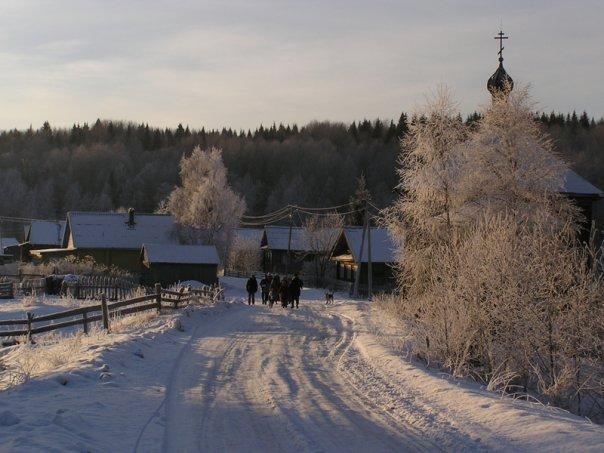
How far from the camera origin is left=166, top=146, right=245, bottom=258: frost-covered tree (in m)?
63.0

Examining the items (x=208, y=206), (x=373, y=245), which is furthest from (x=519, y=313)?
(x=208, y=206)

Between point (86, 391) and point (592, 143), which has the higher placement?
point (592, 143)

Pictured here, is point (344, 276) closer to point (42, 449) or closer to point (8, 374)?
point (8, 374)

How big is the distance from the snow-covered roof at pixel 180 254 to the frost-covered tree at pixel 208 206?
771 cm

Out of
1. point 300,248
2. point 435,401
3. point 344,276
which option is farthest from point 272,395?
point 300,248

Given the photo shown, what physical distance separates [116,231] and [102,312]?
144 feet

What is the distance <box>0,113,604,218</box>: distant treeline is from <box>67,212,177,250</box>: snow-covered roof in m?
54.9

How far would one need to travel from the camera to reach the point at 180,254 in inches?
2144

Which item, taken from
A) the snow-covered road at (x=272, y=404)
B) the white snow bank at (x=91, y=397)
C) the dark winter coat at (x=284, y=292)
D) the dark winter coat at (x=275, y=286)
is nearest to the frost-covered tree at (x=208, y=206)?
the dark winter coat at (x=275, y=286)

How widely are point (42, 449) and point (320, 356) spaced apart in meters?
9.66

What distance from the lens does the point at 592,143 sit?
315 feet

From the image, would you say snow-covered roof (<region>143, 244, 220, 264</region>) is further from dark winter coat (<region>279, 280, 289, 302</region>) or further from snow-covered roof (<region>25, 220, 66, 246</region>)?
snow-covered roof (<region>25, 220, 66, 246</region>)

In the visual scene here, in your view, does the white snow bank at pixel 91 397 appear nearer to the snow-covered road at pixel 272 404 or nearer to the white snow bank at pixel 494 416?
the snow-covered road at pixel 272 404

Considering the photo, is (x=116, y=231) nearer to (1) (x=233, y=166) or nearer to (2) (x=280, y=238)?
(2) (x=280, y=238)
